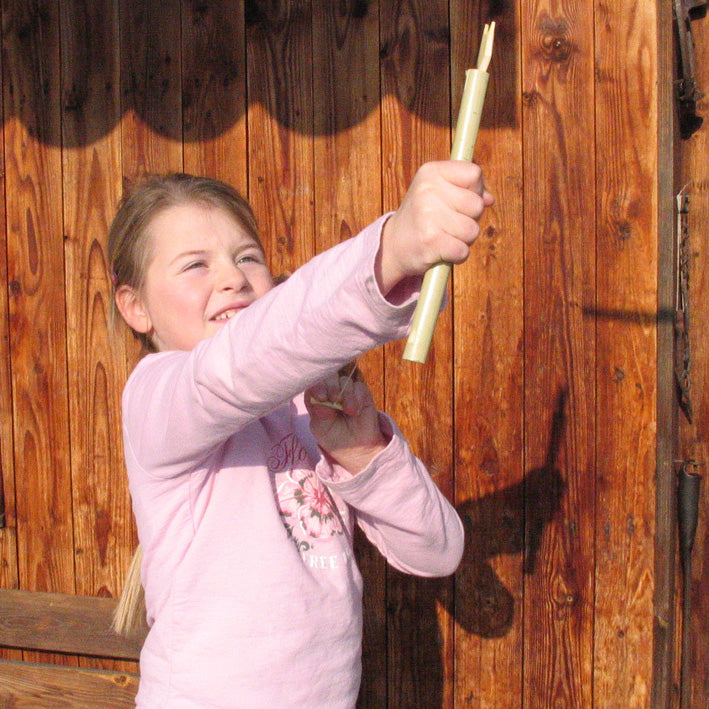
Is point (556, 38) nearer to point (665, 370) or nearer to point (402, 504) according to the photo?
point (665, 370)

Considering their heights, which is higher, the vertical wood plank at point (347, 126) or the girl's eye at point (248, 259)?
the vertical wood plank at point (347, 126)

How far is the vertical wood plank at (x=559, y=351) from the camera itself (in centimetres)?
193

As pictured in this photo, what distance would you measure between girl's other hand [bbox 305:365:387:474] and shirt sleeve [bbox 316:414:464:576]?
3cm

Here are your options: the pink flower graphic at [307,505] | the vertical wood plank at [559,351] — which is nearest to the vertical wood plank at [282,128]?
the vertical wood plank at [559,351]

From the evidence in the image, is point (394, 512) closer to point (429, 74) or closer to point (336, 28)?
point (429, 74)

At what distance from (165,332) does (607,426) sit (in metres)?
1.21

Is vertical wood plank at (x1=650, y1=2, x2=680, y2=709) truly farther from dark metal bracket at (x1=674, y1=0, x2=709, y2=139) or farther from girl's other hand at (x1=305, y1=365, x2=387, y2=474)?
girl's other hand at (x1=305, y1=365, x2=387, y2=474)

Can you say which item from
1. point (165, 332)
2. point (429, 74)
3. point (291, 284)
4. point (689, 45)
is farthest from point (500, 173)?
point (291, 284)

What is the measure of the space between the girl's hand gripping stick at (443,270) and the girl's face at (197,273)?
1.82ft

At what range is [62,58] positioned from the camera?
7.49 feet

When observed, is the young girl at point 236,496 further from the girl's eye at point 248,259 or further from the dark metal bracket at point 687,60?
the dark metal bracket at point 687,60

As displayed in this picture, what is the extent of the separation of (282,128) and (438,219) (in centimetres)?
149

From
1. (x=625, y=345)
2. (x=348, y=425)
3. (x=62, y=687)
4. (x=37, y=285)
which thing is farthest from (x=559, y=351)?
(x=62, y=687)

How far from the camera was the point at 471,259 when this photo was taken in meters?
2.02
